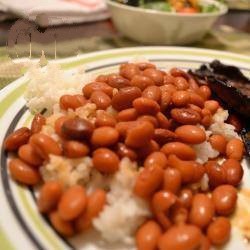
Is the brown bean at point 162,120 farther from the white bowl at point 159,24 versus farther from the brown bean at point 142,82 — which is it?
the white bowl at point 159,24

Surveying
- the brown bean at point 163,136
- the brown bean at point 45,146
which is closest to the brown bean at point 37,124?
the brown bean at point 45,146

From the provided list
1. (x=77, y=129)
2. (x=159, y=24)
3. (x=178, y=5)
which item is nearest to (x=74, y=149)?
(x=77, y=129)

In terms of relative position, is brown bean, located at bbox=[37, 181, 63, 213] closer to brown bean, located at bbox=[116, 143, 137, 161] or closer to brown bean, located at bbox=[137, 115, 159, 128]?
brown bean, located at bbox=[116, 143, 137, 161]

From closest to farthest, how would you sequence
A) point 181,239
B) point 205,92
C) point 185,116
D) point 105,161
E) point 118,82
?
1. point 181,239
2. point 105,161
3. point 185,116
4. point 118,82
5. point 205,92

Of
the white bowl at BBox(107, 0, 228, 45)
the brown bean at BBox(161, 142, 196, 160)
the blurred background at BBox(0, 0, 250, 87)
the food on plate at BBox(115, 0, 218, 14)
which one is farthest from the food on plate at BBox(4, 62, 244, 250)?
the food on plate at BBox(115, 0, 218, 14)

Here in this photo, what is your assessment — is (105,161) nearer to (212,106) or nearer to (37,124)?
(37,124)

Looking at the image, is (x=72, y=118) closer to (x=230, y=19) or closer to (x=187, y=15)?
(x=187, y=15)

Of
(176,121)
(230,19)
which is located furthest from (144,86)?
(230,19)

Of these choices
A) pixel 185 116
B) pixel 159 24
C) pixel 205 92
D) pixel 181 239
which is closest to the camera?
pixel 181 239
